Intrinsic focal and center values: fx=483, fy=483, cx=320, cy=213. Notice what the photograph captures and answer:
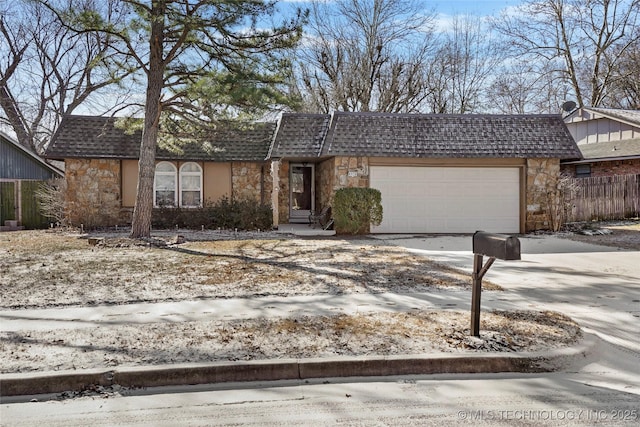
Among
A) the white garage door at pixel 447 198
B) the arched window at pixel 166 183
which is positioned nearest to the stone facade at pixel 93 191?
the arched window at pixel 166 183

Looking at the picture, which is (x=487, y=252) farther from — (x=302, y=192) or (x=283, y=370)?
(x=302, y=192)

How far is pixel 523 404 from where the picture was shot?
3482 millimetres

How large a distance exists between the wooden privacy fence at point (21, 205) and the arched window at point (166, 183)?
5.16m

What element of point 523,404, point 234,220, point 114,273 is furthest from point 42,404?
point 234,220

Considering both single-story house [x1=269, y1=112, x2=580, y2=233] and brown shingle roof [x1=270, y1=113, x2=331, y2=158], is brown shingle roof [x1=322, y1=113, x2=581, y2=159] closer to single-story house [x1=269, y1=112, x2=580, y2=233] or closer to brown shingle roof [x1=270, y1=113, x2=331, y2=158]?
single-story house [x1=269, y1=112, x2=580, y2=233]

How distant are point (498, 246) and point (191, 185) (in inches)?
606

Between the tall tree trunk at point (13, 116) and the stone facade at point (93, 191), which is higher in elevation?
the tall tree trunk at point (13, 116)

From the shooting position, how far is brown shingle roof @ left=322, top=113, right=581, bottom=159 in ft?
50.3

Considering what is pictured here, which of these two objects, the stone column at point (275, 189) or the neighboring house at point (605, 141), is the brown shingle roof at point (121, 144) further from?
the neighboring house at point (605, 141)

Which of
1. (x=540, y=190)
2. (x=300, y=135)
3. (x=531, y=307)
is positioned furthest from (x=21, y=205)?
(x=531, y=307)

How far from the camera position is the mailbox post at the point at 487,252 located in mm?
4121

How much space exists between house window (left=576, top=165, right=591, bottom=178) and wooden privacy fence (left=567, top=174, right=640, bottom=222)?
3931mm

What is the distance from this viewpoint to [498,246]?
4.24 metres

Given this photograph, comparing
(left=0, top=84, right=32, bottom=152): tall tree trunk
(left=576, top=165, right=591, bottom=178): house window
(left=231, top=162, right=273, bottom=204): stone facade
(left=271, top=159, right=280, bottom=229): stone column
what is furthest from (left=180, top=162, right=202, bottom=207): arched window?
(left=576, top=165, right=591, bottom=178): house window
